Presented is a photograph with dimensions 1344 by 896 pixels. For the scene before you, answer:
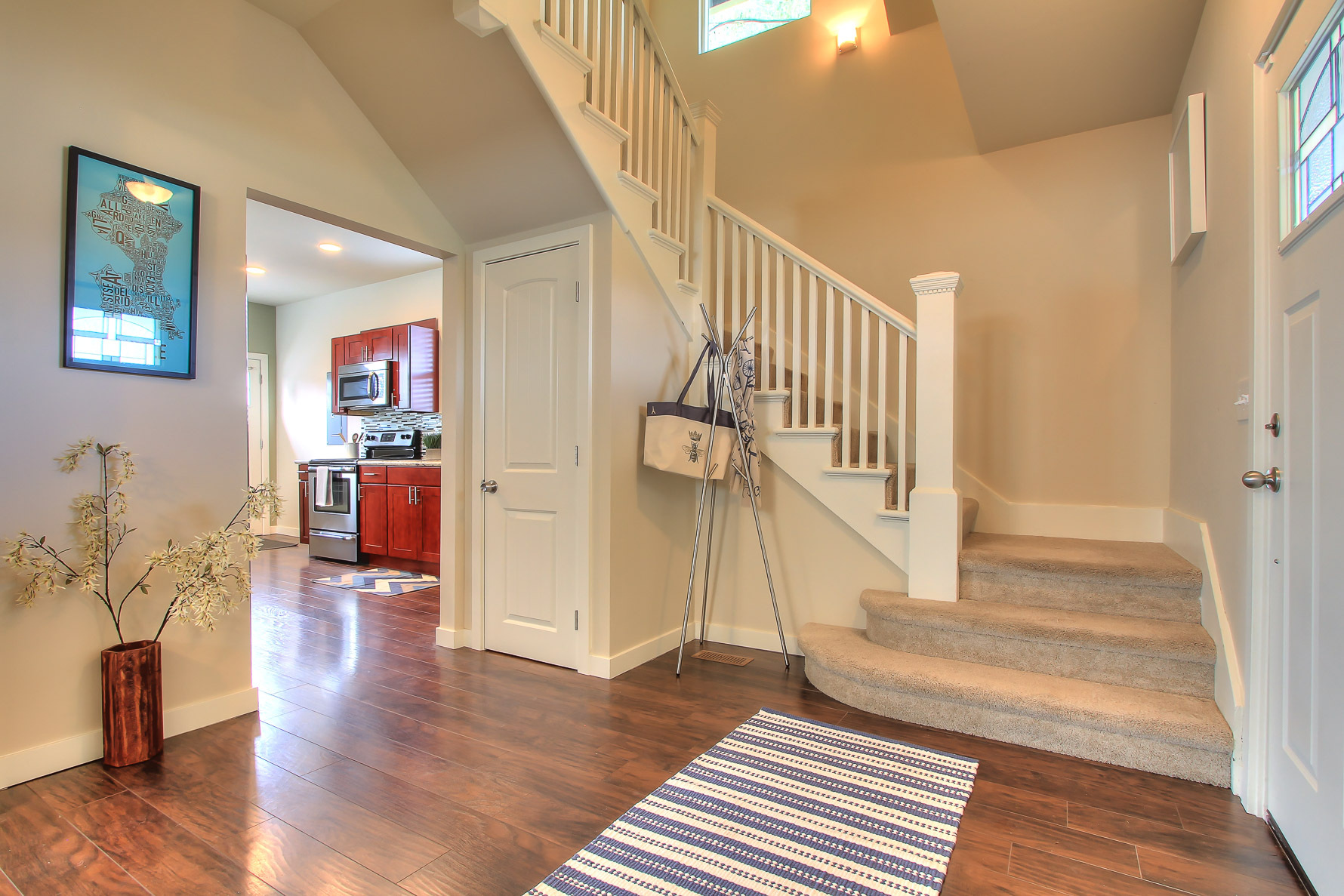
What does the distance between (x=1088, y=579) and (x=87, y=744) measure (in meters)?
3.54

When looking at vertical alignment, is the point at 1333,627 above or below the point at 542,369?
below

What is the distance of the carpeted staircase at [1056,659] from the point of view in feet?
6.84

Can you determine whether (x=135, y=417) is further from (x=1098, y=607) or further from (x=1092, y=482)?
(x=1092, y=482)

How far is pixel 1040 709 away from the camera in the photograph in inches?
86.9

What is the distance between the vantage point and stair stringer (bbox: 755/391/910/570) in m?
2.96

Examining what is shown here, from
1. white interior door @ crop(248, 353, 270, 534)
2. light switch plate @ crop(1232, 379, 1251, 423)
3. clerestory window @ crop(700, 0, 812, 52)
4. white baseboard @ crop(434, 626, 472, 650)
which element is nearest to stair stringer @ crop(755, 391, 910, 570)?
light switch plate @ crop(1232, 379, 1251, 423)

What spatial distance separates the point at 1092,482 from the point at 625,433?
7.96 feet

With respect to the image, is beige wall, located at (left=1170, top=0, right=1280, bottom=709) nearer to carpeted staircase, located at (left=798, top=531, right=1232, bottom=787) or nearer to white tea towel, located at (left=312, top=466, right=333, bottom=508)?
carpeted staircase, located at (left=798, top=531, right=1232, bottom=787)

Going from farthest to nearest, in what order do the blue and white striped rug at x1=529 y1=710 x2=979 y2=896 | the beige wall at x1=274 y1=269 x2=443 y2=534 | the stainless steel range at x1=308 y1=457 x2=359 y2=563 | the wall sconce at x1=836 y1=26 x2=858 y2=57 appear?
the beige wall at x1=274 y1=269 x2=443 y2=534 < the stainless steel range at x1=308 y1=457 x2=359 y2=563 < the wall sconce at x1=836 y1=26 x2=858 y2=57 < the blue and white striped rug at x1=529 y1=710 x2=979 y2=896

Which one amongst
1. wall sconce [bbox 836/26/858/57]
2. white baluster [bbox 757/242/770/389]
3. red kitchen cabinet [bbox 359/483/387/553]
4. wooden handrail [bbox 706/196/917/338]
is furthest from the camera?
red kitchen cabinet [bbox 359/483/387/553]

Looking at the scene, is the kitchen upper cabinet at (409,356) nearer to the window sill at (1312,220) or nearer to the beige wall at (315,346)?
the beige wall at (315,346)

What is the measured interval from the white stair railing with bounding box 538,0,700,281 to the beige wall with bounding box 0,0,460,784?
3.41 ft

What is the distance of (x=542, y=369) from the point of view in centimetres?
319

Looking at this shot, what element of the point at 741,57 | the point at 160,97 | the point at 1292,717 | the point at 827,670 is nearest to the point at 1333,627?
the point at 1292,717
